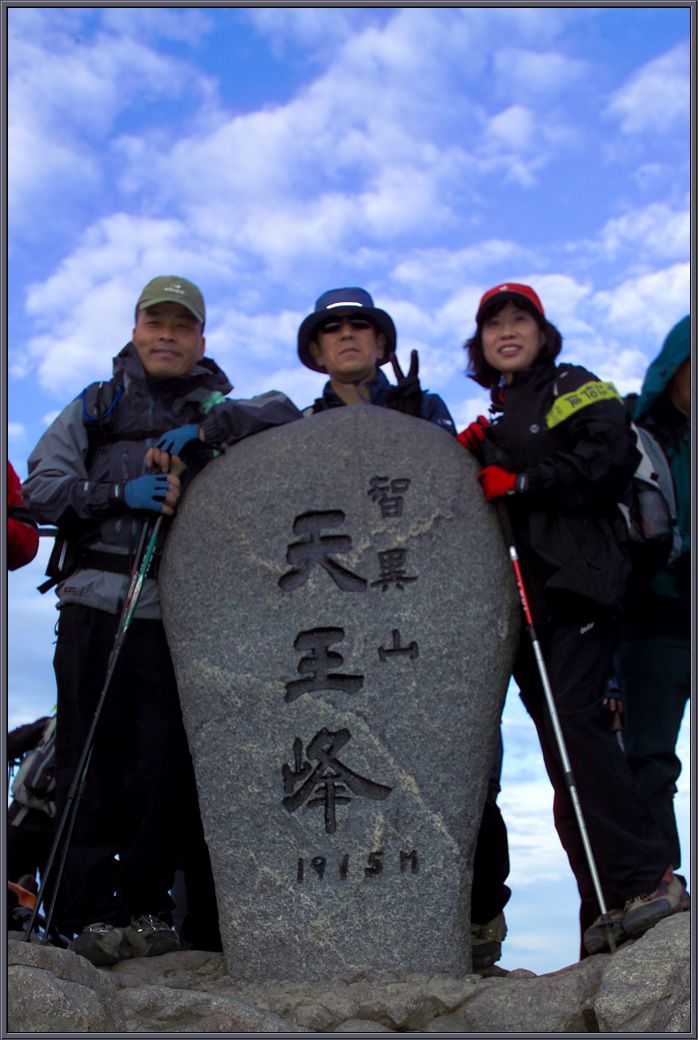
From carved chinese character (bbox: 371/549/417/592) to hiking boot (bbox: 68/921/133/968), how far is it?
228 centimetres

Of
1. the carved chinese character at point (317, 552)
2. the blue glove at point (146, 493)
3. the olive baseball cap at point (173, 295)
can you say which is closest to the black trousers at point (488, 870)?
the carved chinese character at point (317, 552)

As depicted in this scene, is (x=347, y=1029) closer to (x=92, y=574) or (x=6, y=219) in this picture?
(x=92, y=574)

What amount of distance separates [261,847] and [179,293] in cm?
330

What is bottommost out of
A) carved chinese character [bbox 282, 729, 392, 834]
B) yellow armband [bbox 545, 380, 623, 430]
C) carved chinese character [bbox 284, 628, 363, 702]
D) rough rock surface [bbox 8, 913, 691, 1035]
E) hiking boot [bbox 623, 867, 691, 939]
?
rough rock surface [bbox 8, 913, 691, 1035]

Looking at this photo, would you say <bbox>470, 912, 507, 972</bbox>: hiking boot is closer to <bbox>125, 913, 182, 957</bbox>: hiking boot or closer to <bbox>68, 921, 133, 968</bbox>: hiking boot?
<bbox>125, 913, 182, 957</bbox>: hiking boot

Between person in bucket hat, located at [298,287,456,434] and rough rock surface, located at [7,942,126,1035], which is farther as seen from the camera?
person in bucket hat, located at [298,287,456,434]

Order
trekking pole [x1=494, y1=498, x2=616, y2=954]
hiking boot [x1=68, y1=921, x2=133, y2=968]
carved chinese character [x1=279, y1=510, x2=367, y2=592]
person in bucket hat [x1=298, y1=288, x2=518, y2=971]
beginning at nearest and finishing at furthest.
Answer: trekking pole [x1=494, y1=498, x2=616, y2=954], hiking boot [x1=68, y1=921, x2=133, y2=968], carved chinese character [x1=279, y1=510, x2=367, y2=592], person in bucket hat [x1=298, y1=288, x2=518, y2=971]

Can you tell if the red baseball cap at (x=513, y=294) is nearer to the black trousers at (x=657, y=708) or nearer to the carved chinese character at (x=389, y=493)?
the carved chinese character at (x=389, y=493)

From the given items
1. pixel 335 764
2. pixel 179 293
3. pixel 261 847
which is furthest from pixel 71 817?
pixel 179 293

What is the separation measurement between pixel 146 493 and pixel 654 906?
133 inches

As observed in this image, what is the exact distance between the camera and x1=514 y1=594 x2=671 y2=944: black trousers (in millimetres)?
4504

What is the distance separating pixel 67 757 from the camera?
5.38 meters

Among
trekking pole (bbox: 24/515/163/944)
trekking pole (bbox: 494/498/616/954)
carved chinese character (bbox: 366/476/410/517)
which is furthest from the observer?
carved chinese character (bbox: 366/476/410/517)

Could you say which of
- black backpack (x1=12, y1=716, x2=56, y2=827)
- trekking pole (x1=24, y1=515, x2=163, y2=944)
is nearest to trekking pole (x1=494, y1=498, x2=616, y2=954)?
trekking pole (x1=24, y1=515, x2=163, y2=944)
